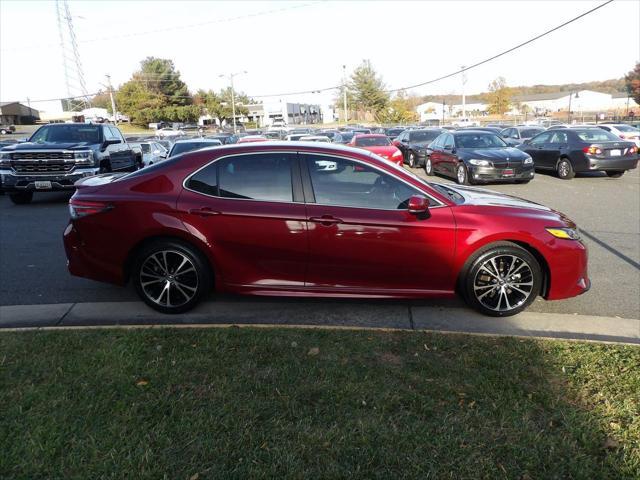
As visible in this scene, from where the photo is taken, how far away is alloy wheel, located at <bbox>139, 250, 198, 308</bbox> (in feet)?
15.5

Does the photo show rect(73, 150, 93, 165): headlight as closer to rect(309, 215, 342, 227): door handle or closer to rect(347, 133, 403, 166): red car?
rect(309, 215, 342, 227): door handle

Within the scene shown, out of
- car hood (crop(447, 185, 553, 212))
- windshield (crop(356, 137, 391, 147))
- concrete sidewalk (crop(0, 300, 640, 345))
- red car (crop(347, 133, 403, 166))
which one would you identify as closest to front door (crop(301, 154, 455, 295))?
concrete sidewalk (crop(0, 300, 640, 345))

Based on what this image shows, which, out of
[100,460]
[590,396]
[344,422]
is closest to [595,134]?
[590,396]

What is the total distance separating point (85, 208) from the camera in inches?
189

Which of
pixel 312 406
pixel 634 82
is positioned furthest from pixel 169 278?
pixel 634 82

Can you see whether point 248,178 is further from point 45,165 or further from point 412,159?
point 412,159

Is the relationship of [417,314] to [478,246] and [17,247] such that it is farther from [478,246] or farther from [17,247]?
[17,247]

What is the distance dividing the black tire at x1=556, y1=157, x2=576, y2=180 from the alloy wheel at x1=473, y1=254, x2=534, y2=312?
12.4 meters

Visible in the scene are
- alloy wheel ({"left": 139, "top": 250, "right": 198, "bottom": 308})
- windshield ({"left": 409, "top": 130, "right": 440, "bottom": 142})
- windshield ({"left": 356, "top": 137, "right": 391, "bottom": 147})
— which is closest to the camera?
alloy wheel ({"left": 139, "top": 250, "right": 198, "bottom": 308})

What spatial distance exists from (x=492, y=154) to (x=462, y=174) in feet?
3.21

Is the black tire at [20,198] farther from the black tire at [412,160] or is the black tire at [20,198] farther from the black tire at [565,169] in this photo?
the black tire at [565,169]

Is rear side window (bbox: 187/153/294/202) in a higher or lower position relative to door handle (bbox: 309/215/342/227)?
higher

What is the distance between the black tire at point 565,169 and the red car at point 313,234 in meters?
12.0

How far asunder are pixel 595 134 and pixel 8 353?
16440 mm
